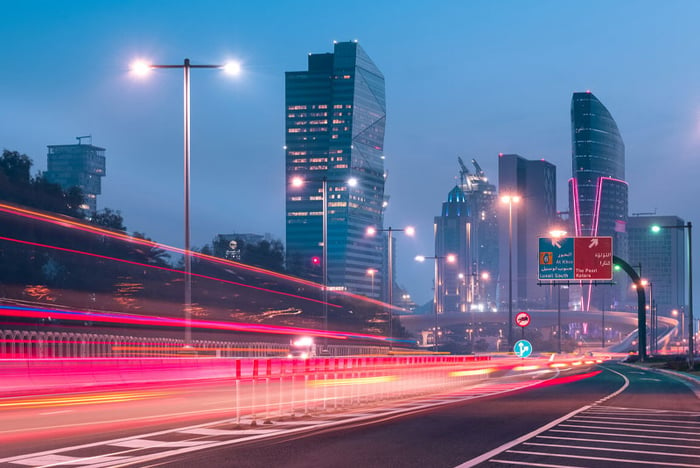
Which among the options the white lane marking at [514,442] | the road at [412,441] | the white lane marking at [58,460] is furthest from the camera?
the road at [412,441]

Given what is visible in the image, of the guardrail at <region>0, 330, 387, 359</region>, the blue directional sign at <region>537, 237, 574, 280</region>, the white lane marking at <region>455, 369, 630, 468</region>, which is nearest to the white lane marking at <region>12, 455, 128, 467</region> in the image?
the white lane marking at <region>455, 369, 630, 468</region>

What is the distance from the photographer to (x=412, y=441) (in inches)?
548

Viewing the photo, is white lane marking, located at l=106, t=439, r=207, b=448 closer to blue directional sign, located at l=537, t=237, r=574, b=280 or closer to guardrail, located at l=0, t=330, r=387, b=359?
guardrail, located at l=0, t=330, r=387, b=359

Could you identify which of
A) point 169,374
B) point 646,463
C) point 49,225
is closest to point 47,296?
point 49,225

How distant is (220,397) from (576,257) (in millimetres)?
42002

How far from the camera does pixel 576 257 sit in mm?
62406

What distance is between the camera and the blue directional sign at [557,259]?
62250 millimetres

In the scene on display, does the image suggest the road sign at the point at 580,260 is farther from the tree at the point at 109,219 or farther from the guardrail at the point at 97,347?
the tree at the point at 109,219

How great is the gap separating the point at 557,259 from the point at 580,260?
4.99 ft

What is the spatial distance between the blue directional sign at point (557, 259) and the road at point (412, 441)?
41787 mm

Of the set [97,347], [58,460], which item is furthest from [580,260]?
[58,460]

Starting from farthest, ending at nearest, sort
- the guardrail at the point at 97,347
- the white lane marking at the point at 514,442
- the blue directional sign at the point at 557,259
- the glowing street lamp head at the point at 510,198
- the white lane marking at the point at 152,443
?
the blue directional sign at the point at 557,259, the glowing street lamp head at the point at 510,198, the guardrail at the point at 97,347, the white lane marking at the point at 152,443, the white lane marking at the point at 514,442

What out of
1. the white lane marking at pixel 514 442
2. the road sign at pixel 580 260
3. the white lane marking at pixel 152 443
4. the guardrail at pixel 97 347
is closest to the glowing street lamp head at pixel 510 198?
the road sign at pixel 580 260

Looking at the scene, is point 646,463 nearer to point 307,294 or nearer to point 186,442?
point 186,442
